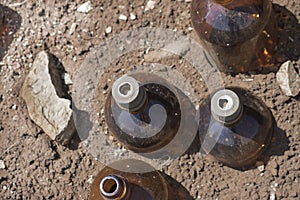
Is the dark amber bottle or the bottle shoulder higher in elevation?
the bottle shoulder

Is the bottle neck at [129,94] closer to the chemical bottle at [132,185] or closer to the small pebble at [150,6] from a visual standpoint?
the chemical bottle at [132,185]

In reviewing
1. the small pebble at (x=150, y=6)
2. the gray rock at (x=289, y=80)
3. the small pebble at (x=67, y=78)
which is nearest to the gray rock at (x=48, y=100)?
the small pebble at (x=67, y=78)

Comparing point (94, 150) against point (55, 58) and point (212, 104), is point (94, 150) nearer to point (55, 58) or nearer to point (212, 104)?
point (55, 58)

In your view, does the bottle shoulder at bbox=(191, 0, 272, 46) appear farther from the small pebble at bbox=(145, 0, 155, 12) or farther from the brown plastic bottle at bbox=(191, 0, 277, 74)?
the small pebble at bbox=(145, 0, 155, 12)

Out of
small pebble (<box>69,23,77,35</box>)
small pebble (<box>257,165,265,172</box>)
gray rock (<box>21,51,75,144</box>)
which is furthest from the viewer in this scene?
small pebble (<box>69,23,77,35</box>)

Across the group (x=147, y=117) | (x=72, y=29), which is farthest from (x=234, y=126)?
(x=72, y=29)

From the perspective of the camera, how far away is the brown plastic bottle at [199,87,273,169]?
1.37 meters

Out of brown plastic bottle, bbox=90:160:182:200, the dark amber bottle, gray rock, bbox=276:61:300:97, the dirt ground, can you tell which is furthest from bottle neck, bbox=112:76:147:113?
gray rock, bbox=276:61:300:97

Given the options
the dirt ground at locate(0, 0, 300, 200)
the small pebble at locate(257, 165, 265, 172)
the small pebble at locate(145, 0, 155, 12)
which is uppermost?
the small pebble at locate(145, 0, 155, 12)

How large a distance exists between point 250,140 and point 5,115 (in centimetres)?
71

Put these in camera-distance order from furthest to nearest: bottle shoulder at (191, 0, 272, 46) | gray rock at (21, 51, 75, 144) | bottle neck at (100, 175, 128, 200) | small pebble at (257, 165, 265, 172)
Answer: gray rock at (21, 51, 75, 144) < small pebble at (257, 165, 265, 172) < bottle shoulder at (191, 0, 272, 46) < bottle neck at (100, 175, 128, 200)

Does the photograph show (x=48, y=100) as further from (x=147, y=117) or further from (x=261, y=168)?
(x=261, y=168)

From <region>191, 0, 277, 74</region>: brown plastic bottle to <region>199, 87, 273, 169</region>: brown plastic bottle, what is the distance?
11 centimetres

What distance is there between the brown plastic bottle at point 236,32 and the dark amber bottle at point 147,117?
17cm
